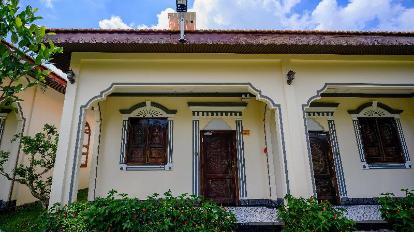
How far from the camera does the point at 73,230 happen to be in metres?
3.62

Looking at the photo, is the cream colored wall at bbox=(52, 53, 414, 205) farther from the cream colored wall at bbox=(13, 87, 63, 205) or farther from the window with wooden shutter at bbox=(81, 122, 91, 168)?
the window with wooden shutter at bbox=(81, 122, 91, 168)

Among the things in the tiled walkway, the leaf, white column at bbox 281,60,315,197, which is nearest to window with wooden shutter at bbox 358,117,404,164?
the tiled walkway

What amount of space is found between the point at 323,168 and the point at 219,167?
2.69 m

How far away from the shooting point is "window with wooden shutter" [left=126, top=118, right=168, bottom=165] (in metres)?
6.32

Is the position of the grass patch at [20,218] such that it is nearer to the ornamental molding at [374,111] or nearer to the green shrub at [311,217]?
the green shrub at [311,217]

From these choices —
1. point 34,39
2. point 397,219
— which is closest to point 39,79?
point 34,39

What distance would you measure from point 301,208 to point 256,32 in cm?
309

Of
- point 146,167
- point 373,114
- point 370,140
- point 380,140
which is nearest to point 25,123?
point 146,167

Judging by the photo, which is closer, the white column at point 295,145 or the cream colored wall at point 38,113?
the white column at point 295,145

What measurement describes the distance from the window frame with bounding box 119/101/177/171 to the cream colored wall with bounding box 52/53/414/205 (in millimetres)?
1672

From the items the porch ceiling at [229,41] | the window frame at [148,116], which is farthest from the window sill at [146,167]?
the porch ceiling at [229,41]

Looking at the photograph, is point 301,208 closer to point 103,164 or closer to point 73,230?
point 73,230

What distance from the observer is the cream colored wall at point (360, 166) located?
6.31 meters

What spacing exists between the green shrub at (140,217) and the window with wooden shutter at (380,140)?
15.2 ft
